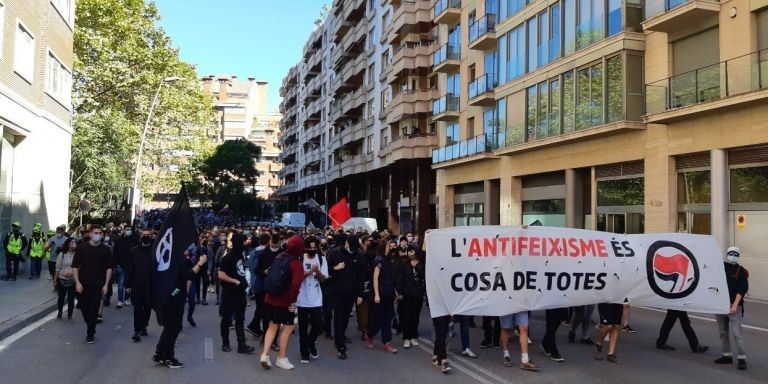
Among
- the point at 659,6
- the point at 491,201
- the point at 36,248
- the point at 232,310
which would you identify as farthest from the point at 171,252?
the point at 491,201

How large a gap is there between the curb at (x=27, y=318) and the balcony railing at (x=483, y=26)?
955 inches

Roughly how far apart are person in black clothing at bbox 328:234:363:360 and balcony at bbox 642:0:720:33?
14782mm

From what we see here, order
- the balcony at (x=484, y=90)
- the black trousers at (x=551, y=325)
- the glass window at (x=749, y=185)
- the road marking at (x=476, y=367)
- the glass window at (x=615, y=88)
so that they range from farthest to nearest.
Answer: the balcony at (x=484, y=90)
the glass window at (x=615, y=88)
the glass window at (x=749, y=185)
the black trousers at (x=551, y=325)
the road marking at (x=476, y=367)

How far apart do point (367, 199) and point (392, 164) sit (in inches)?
455

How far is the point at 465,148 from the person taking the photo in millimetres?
34156

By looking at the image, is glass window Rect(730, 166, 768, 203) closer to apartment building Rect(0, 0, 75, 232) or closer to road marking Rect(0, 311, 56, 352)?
road marking Rect(0, 311, 56, 352)

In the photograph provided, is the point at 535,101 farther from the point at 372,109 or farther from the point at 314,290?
the point at 372,109

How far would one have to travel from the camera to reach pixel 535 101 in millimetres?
27672

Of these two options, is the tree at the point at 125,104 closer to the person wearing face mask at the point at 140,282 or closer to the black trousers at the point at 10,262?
the black trousers at the point at 10,262

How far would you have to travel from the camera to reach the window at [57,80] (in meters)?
24.4

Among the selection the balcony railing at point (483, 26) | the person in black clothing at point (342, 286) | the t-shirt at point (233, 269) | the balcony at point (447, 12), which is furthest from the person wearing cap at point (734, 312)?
the balcony at point (447, 12)

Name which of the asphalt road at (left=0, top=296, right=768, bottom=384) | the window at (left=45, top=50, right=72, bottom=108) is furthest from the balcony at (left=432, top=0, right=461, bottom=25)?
the asphalt road at (left=0, top=296, right=768, bottom=384)

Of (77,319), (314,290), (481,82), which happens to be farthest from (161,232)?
(481,82)

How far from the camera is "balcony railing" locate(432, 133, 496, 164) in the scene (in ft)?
105
